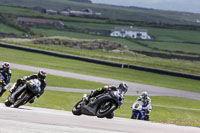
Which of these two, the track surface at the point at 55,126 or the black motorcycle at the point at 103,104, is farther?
the black motorcycle at the point at 103,104

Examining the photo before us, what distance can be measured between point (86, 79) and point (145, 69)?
12.7 meters

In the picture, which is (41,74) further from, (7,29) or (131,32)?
(131,32)

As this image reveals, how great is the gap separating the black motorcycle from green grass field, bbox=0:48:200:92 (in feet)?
86.1

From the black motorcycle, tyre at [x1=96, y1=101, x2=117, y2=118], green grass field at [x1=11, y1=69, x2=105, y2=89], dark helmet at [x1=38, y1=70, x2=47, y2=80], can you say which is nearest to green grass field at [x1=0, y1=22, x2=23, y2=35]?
green grass field at [x1=11, y1=69, x2=105, y2=89]

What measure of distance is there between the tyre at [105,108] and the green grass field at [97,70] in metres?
26.3

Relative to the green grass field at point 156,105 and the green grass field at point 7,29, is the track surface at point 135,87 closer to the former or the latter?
the green grass field at point 156,105

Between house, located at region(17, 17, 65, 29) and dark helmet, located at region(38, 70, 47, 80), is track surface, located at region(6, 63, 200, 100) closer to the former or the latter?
dark helmet, located at region(38, 70, 47, 80)

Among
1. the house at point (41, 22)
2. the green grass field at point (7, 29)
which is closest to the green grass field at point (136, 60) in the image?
the green grass field at point (7, 29)

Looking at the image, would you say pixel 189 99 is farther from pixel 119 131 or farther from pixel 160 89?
pixel 119 131

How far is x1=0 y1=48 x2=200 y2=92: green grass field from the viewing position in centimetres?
4156

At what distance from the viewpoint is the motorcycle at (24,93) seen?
14320 mm

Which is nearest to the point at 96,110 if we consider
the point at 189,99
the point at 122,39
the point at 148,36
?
the point at 189,99

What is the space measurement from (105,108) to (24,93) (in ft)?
9.60

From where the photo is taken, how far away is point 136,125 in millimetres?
11758
